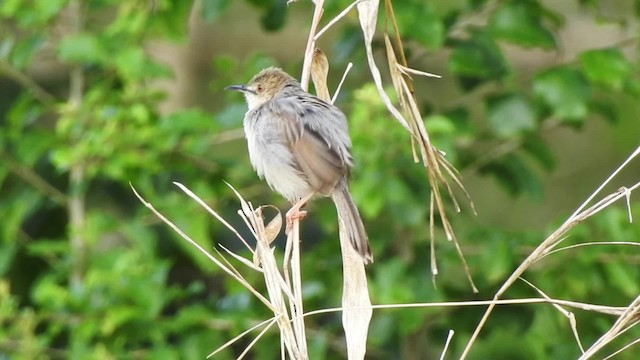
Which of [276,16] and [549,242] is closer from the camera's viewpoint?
[549,242]

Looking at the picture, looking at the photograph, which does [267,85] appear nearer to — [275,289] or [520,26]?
[520,26]

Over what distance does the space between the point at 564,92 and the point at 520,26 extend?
364 mm

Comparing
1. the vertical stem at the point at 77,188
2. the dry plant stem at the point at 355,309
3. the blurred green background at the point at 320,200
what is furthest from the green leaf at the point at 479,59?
the dry plant stem at the point at 355,309

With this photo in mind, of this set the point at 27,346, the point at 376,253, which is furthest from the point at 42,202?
the point at 376,253

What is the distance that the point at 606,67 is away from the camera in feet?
17.0

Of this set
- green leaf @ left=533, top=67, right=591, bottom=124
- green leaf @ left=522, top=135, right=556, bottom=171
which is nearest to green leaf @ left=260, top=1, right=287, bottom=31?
green leaf @ left=533, top=67, right=591, bottom=124

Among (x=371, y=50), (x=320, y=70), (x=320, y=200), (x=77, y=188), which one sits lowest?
(x=320, y=200)

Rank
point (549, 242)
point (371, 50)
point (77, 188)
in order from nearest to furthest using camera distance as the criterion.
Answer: point (549, 242) < point (371, 50) < point (77, 188)

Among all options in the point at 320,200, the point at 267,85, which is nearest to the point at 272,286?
the point at 267,85

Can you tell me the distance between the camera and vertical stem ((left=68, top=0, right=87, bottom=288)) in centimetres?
582

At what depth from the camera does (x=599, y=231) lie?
554 centimetres

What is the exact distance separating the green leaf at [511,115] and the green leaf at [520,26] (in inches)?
11.8

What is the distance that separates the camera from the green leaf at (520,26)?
5.27 m

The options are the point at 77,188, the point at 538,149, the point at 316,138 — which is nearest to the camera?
the point at 316,138
